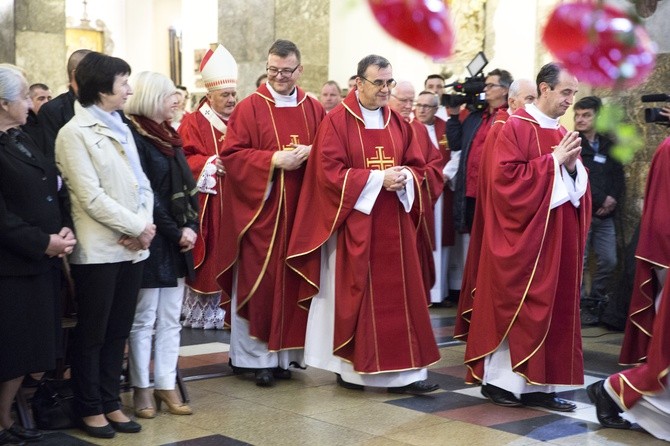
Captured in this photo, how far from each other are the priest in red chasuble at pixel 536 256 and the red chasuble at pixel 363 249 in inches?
16.7

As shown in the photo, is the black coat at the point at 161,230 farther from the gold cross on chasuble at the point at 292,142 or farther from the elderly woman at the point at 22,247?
the gold cross on chasuble at the point at 292,142

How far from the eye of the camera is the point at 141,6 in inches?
668

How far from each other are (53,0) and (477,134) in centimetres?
415

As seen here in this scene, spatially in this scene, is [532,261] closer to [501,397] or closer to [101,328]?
[501,397]

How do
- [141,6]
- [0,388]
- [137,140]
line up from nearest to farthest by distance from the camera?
[0,388] → [137,140] → [141,6]

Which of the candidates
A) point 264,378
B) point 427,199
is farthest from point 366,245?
point 427,199

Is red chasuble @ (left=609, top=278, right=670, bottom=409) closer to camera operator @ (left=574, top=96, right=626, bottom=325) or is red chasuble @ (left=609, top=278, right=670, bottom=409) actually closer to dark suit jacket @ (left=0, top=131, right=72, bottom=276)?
camera operator @ (left=574, top=96, right=626, bottom=325)

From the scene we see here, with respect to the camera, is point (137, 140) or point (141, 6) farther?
point (141, 6)

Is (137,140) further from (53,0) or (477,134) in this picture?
(53,0)

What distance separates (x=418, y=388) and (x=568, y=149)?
1494 mm

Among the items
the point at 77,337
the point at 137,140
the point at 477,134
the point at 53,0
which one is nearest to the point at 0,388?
the point at 77,337

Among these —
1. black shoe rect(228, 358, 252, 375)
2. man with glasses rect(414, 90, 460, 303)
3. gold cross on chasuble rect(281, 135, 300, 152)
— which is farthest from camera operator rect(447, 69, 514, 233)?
black shoe rect(228, 358, 252, 375)

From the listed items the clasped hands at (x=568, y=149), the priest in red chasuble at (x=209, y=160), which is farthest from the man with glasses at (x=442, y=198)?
the clasped hands at (x=568, y=149)

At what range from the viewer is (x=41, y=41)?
8406 mm
